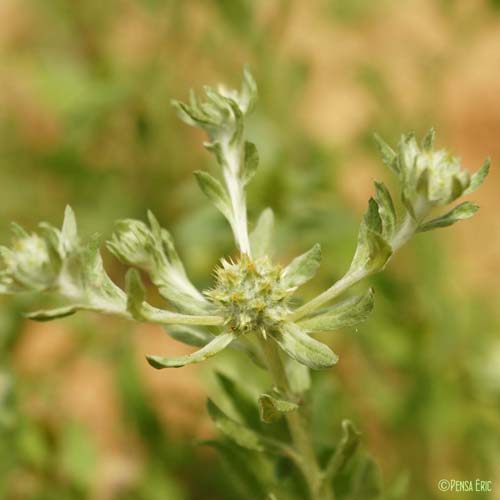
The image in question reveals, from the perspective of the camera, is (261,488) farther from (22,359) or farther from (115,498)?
(22,359)

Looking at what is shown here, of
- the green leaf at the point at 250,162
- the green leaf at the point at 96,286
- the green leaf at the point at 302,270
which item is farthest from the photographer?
the green leaf at the point at 250,162

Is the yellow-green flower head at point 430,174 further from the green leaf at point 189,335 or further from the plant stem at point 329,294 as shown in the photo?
the green leaf at point 189,335

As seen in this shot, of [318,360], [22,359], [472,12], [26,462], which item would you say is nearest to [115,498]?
[26,462]

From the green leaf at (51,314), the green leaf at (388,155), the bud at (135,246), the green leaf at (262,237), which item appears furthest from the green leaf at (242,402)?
the green leaf at (388,155)

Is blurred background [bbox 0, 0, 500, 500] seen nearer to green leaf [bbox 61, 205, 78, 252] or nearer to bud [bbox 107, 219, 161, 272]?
bud [bbox 107, 219, 161, 272]

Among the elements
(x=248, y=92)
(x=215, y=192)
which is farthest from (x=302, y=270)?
(x=248, y=92)

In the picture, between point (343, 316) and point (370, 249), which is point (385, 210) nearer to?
point (370, 249)

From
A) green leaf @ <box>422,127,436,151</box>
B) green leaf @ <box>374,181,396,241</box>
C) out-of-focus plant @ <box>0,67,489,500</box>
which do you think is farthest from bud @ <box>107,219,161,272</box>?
green leaf @ <box>422,127,436,151</box>
